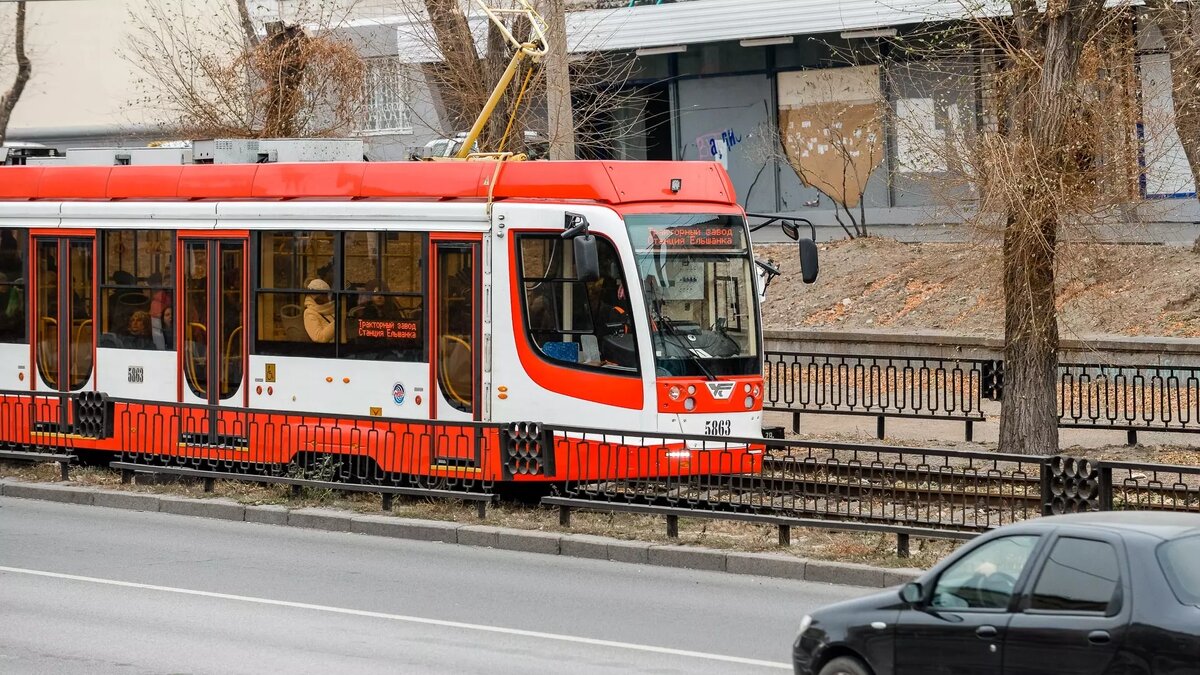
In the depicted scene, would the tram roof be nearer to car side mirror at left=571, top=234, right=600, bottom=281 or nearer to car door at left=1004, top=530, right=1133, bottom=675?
car side mirror at left=571, top=234, right=600, bottom=281

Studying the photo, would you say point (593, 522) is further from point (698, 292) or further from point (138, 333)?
point (138, 333)

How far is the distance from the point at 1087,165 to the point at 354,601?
965 centimetres

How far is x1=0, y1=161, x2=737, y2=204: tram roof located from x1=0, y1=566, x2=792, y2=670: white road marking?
5466 millimetres

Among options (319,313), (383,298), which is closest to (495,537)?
(383,298)

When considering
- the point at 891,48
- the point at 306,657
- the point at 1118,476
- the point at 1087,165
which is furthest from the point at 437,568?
the point at 891,48

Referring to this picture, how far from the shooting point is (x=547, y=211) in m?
16.0

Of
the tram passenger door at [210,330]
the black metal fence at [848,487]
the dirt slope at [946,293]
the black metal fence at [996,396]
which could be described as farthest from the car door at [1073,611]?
the dirt slope at [946,293]

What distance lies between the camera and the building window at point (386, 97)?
1261 inches

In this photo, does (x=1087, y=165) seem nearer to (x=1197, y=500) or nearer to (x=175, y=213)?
(x=1197, y=500)

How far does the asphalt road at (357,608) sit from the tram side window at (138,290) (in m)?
3.63

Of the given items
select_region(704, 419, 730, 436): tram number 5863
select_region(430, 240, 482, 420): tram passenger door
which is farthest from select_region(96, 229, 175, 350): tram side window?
select_region(704, 419, 730, 436): tram number 5863

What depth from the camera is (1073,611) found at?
23.4ft

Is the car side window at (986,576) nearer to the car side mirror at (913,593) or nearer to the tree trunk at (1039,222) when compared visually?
the car side mirror at (913,593)

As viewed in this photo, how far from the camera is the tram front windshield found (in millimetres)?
15844
